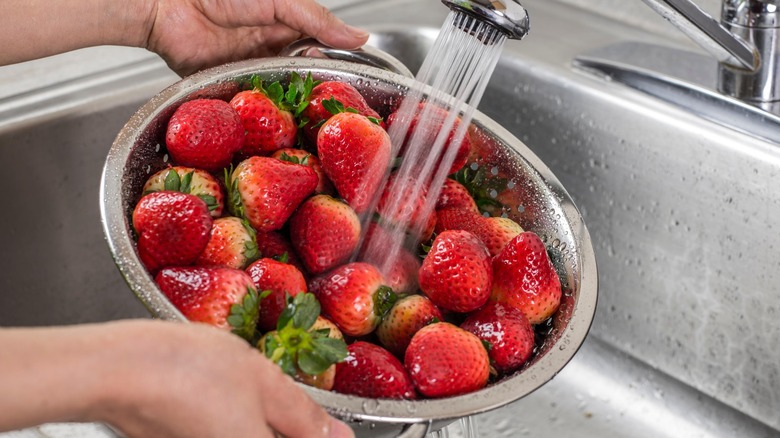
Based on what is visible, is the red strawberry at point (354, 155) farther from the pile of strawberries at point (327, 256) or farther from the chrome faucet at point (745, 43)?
the chrome faucet at point (745, 43)

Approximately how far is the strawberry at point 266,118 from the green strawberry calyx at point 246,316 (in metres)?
0.18

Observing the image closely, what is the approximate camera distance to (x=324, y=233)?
70 cm

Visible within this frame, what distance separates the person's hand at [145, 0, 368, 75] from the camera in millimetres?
916

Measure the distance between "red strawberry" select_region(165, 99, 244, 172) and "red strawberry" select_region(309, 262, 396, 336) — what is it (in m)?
0.13

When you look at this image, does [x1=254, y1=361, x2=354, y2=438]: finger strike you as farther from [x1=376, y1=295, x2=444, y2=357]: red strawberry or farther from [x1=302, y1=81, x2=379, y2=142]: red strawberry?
[x1=302, y1=81, x2=379, y2=142]: red strawberry

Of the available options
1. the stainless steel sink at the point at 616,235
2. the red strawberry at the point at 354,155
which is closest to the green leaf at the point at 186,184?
the red strawberry at the point at 354,155

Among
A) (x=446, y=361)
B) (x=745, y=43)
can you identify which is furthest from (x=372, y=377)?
(x=745, y=43)

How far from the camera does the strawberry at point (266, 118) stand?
2.46 feet

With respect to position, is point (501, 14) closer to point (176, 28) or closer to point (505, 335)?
point (505, 335)

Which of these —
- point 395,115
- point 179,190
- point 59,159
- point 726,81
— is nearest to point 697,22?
point 726,81

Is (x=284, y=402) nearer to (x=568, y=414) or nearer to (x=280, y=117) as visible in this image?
(x=280, y=117)

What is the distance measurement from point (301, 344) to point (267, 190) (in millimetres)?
158

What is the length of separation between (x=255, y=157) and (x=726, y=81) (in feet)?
1.73

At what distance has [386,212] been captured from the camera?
739mm
